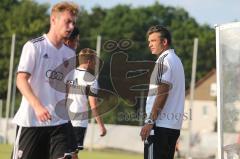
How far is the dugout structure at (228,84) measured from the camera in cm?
764

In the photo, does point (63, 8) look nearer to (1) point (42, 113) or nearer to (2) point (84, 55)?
(1) point (42, 113)

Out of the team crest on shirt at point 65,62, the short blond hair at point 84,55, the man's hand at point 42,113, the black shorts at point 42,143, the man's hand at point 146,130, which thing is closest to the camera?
the man's hand at point 42,113

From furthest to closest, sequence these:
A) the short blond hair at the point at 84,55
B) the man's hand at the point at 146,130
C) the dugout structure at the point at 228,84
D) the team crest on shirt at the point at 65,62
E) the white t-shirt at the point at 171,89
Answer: the short blond hair at the point at 84,55
the dugout structure at the point at 228,84
the white t-shirt at the point at 171,89
the man's hand at the point at 146,130
the team crest on shirt at the point at 65,62

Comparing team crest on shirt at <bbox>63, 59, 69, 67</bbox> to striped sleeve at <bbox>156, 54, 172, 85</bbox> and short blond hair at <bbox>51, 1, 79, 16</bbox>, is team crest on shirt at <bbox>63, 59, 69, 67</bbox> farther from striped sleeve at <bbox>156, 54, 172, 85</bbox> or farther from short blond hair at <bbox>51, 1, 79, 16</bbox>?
striped sleeve at <bbox>156, 54, 172, 85</bbox>

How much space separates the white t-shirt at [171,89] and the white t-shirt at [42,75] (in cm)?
139

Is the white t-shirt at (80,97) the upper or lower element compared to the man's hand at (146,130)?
upper

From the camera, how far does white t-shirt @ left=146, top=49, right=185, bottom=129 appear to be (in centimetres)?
717

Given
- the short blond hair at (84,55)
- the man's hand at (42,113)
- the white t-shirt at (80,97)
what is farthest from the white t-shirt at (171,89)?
the white t-shirt at (80,97)

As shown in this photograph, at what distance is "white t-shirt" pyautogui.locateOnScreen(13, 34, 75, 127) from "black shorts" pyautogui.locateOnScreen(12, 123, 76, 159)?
0.06 meters

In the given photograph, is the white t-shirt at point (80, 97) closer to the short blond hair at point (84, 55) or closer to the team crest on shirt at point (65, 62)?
the short blond hair at point (84, 55)

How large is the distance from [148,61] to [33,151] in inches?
604

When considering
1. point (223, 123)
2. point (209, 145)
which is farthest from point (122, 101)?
point (223, 123)

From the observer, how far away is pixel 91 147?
21.8 meters

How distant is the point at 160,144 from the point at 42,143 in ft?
4.88
